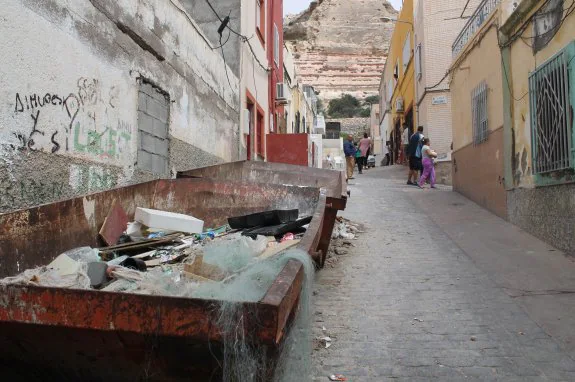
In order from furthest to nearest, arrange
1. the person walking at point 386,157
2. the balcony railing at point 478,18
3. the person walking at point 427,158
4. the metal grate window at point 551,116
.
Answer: the person walking at point 386,157, the person walking at point 427,158, the balcony railing at point 478,18, the metal grate window at point 551,116

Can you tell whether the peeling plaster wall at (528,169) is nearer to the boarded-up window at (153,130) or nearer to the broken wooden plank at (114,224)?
the broken wooden plank at (114,224)

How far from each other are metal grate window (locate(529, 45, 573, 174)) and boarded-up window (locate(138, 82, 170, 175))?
17.0 feet

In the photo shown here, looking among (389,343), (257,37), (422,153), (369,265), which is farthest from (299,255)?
(257,37)

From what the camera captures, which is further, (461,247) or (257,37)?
(257,37)

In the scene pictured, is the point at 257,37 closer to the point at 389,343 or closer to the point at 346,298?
the point at 346,298

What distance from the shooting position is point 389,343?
156 inches

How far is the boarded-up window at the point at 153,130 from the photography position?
636 cm

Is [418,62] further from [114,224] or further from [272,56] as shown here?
[114,224]

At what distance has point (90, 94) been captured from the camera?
5066 mm

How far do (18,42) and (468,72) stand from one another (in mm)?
8858

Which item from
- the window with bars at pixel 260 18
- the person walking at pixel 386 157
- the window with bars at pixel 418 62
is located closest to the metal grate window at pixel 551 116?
the window with bars at pixel 260 18

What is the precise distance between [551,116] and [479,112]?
3.25 m

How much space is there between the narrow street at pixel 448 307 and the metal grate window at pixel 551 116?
1.16m

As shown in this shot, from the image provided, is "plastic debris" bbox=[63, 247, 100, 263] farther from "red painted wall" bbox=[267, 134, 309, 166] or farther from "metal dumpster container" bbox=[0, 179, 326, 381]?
"red painted wall" bbox=[267, 134, 309, 166]
